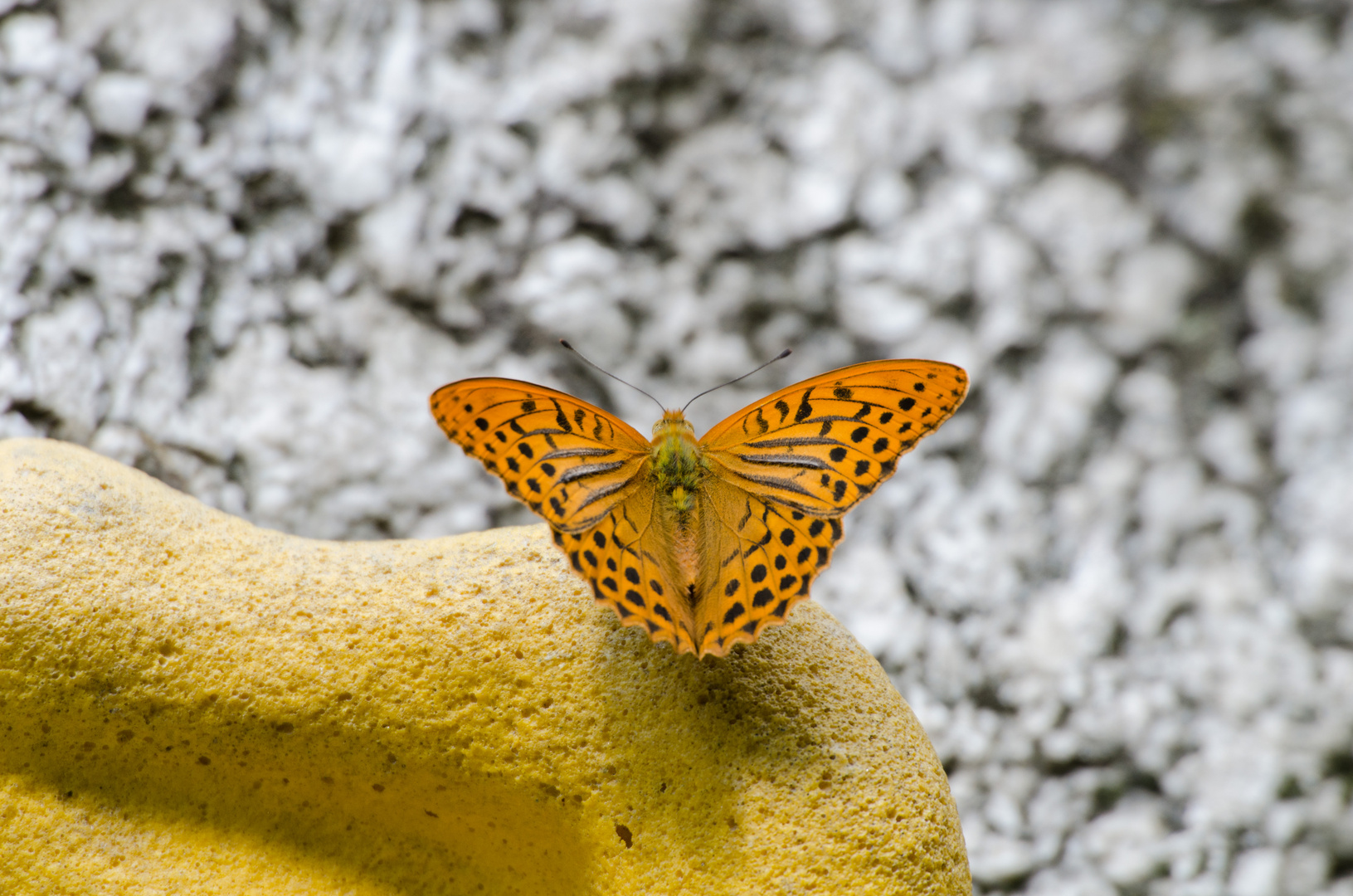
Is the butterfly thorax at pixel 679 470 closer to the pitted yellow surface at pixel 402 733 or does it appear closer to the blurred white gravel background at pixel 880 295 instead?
the pitted yellow surface at pixel 402 733

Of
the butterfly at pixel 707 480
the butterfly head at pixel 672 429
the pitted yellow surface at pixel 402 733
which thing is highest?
the butterfly head at pixel 672 429

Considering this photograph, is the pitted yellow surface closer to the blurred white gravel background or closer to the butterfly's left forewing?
the butterfly's left forewing

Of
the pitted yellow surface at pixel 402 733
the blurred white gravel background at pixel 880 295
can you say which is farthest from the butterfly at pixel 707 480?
the blurred white gravel background at pixel 880 295

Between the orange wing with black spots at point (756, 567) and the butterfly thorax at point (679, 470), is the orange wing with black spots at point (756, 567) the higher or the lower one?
the lower one

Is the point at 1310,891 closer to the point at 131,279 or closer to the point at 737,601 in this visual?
the point at 737,601

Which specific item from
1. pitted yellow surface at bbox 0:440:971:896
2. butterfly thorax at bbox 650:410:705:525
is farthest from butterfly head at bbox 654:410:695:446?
pitted yellow surface at bbox 0:440:971:896

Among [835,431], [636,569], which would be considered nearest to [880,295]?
[835,431]

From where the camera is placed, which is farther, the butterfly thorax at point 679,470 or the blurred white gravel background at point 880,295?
the blurred white gravel background at point 880,295
